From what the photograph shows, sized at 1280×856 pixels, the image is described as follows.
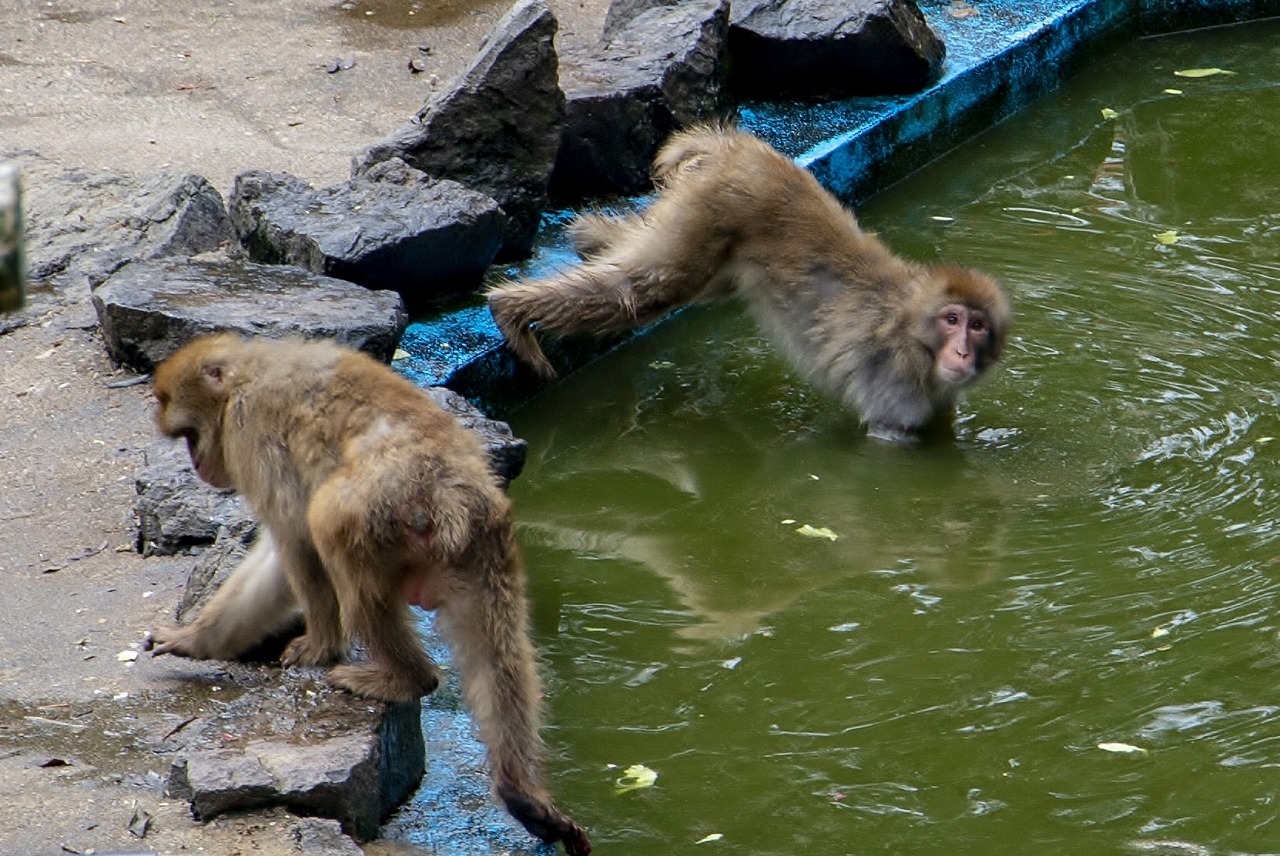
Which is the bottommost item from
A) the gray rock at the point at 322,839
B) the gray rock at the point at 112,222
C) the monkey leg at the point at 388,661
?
the gray rock at the point at 322,839

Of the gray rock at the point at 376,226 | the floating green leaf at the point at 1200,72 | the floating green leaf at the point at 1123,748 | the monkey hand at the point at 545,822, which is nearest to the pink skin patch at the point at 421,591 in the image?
the monkey hand at the point at 545,822

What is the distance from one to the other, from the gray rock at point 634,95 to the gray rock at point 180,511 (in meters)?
2.94

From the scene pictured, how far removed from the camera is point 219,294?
5809 millimetres

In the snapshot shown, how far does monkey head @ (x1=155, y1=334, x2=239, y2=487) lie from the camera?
414 cm

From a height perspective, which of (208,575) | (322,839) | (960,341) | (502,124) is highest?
(502,124)

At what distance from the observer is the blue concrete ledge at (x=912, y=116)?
649 centimetres

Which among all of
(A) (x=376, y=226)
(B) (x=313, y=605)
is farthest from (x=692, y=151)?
(B) (x=313, y=605)

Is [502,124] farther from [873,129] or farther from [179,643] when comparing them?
[179,643]

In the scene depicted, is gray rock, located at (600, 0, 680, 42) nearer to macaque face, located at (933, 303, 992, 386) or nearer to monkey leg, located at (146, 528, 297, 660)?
macaque face, located at (933, 303, 992, 386)

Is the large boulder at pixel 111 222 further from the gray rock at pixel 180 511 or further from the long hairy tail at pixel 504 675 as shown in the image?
the long hairy tail at pixel 504 675

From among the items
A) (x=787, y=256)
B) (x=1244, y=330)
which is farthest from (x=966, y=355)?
(x=1244, y=330)

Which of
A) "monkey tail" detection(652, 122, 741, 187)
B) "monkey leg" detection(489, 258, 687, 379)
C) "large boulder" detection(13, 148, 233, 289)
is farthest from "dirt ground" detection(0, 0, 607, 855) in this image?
"monkey tail" detection(652, 122, 741, 187)

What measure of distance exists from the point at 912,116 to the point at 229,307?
400cm

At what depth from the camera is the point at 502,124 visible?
22.6ft
